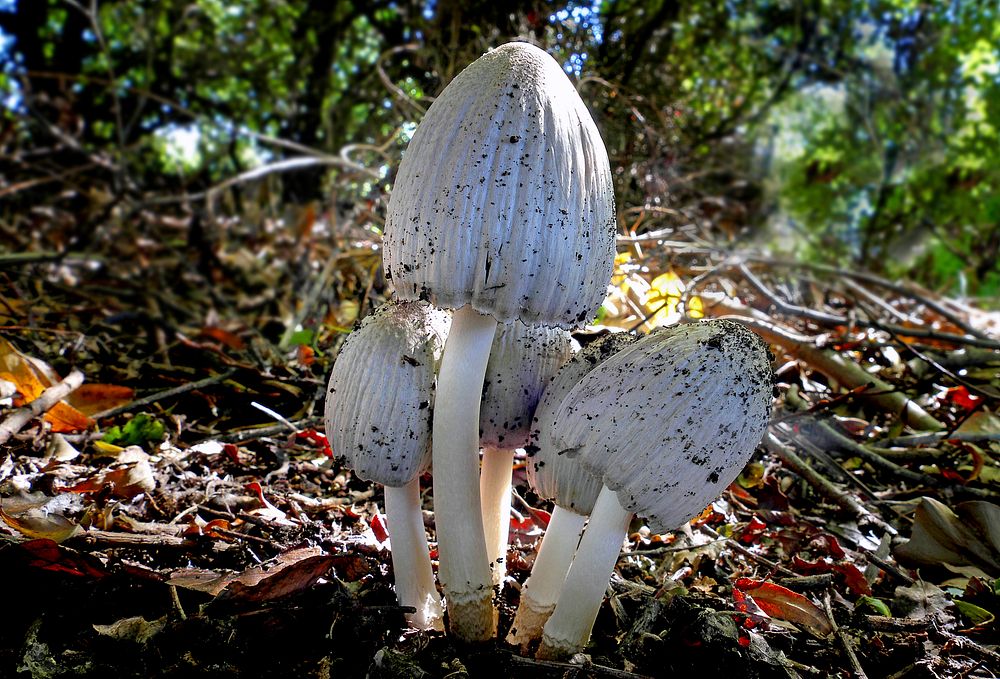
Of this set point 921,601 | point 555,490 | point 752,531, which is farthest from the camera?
point 752,531

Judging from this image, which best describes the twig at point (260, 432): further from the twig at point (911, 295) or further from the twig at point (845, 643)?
the twig at point (911, 295)

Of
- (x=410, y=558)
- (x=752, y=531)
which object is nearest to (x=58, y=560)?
(x=410, y=558)

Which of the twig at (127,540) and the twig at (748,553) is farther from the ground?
the twig at (127,540)

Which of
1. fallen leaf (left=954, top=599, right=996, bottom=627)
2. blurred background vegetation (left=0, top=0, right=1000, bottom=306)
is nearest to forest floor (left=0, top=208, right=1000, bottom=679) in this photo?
fallen leaf (left=954, top=599, right=996, bottom=627)

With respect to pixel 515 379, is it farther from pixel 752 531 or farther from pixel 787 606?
pixel 752 531

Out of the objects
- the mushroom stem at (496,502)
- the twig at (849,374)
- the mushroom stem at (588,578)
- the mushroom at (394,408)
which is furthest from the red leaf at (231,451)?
the twig at (849,374)

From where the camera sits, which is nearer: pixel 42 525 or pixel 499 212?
pixel 499 212
